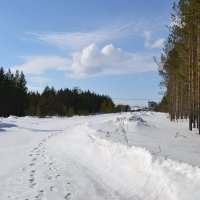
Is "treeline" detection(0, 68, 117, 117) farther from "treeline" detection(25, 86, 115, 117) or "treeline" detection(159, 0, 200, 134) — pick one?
"treeline" detection(159, 0, 200, 134)

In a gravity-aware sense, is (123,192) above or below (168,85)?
below

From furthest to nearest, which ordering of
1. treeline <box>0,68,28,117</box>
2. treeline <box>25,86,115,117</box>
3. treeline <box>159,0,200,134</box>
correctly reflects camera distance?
treeline <box>25,86,115,117</box> < treeline <box>0,68,28,117</box> < treeline <box>159,0,200,134</box>

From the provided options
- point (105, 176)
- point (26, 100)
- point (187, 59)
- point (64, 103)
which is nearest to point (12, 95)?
point (26, 100)

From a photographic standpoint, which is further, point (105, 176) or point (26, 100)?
point (26, 100)

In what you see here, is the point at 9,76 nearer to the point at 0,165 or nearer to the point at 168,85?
the point at 168,85

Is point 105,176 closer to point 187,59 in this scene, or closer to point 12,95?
point 187,59

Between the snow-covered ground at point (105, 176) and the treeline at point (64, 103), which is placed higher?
the treeline at point (64, 103)

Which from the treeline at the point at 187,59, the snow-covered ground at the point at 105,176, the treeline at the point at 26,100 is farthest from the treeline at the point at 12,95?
the snow-covered ground at the point at 105,176

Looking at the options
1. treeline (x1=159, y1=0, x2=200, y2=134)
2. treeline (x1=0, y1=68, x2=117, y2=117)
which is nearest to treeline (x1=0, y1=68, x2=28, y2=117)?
treeline (x1=0, y1=68, x2=117, y2=117)

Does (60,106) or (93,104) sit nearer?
(60,106)

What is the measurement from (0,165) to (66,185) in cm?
412

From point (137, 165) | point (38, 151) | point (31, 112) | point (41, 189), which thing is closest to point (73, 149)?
point (38, 151)

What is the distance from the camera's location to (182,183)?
297 inches

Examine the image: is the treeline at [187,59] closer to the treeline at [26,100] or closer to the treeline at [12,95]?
the treeline at [26,100]
